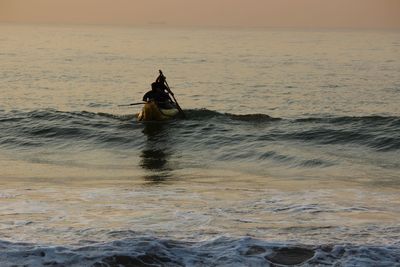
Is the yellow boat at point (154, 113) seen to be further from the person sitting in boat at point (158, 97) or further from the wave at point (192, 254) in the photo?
the wave at point (192, 254)

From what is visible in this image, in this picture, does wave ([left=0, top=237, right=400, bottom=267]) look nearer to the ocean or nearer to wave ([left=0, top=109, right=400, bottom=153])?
the ocean

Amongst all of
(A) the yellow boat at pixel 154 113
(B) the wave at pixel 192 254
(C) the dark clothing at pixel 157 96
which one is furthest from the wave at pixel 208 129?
(B) the wave at pixel 192 254

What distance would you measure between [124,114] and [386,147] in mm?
12160

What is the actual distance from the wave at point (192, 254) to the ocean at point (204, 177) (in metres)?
0.02

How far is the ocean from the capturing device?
8.52 meters

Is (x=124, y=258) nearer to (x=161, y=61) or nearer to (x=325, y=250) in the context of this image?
(x=325, y=250)

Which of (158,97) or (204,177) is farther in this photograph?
(158,97)

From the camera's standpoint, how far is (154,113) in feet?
79.3

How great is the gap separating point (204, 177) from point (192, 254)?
7.14 m

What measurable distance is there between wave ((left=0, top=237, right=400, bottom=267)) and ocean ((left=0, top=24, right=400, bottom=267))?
0.02 meters

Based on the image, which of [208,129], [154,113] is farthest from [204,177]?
[154,113]

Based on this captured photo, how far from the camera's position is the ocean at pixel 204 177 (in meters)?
8.52

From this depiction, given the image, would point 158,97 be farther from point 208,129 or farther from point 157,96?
point 208,129

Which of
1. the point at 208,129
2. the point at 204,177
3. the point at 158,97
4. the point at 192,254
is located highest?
the point at 192,254
